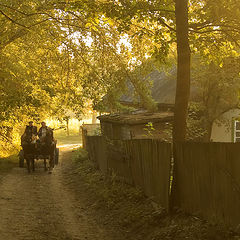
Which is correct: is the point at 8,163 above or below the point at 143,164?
below

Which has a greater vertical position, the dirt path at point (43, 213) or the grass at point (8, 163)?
the grass at point (8, 163)

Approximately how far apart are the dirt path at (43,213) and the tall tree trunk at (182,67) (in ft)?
9.60

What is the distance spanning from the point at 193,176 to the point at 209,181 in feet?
2.12

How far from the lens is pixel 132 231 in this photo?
24.8 ft

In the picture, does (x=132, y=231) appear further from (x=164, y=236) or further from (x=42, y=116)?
(x=42, y=116)

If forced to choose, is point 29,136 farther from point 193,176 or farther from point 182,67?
point 193,176

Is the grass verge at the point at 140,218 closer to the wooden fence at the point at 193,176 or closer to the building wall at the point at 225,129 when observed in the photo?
the wooden fence at the point at 193,176

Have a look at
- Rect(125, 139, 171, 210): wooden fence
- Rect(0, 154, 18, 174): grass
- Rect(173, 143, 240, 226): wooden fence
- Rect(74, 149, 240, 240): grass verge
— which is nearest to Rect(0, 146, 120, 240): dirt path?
Rect(74, 149, 240, 240): grass verge

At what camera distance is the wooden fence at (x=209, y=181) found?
18.8 feet

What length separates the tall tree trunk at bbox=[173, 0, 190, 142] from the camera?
27.9 feet

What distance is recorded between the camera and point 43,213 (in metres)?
9.09

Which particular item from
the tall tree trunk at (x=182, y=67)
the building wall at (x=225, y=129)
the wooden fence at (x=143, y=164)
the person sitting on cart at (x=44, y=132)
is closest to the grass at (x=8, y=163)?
the person sitting on cart at (x=44, y=132)

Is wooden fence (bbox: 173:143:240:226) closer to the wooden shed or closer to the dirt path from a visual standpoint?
the dirt path

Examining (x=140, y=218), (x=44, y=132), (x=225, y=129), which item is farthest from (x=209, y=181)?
(x=225, y=129)
